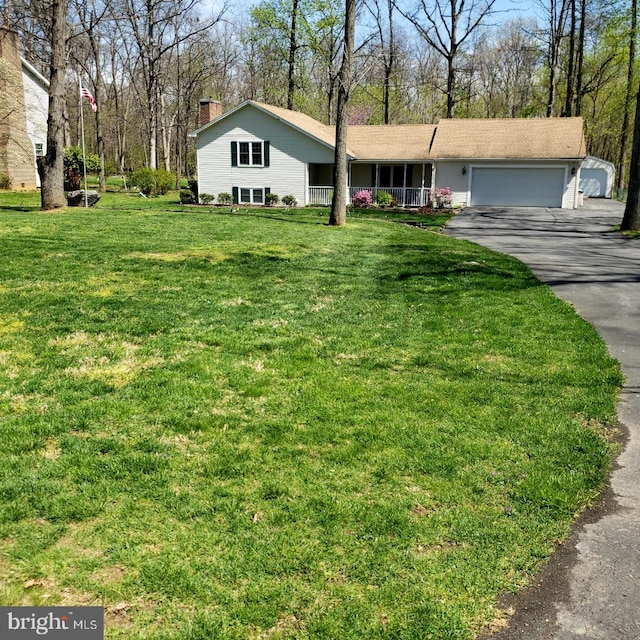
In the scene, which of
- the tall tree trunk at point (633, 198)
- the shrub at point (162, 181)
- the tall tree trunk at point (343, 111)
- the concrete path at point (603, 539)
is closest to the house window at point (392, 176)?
the shrub at point (162, 181)

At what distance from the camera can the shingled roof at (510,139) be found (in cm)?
2850

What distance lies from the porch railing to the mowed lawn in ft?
68.5

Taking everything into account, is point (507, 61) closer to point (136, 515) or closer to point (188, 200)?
point (188, 200)

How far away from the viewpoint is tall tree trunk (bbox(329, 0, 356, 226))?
16.9 m

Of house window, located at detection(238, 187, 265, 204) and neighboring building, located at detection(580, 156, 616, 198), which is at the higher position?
neighboring building, located at detection(580, 156, 616, 198)

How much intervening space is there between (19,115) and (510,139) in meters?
23.5

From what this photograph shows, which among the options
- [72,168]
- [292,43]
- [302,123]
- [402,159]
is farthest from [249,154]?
[292,43]

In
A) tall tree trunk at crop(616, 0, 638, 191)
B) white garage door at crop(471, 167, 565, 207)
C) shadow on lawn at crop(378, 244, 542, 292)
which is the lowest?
shadow on lawn at crop(378, 244, 542, 292)

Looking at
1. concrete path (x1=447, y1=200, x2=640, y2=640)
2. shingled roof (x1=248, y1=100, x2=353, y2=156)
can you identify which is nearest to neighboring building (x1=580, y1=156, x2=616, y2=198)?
shingled roof (x1=248, y1=100, x2=353, y2=156)

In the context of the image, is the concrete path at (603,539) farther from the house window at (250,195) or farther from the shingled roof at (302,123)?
the house window at (250,195)

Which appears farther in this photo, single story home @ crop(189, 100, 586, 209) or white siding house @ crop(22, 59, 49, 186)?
white siding house @ crop(22, 59, 49, 186)

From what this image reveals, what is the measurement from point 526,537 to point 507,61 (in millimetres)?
54941

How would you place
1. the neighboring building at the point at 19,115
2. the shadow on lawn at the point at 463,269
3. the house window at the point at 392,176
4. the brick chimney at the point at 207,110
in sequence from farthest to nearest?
1. the house window at the point at 392,176
2. the brick chimney at the point at 207,110
3. the neighboring building at the point at 19,115
4. the shadow on lawn at the point at 463,269

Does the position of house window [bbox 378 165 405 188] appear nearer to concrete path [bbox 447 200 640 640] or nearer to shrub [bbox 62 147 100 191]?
shrub [bbox 62 147 100 191]
